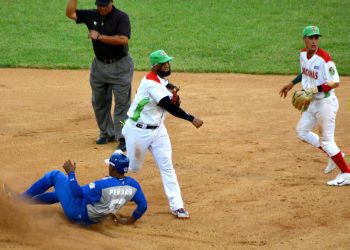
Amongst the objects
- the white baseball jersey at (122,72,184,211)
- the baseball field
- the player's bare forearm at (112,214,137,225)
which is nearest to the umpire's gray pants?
the baseball field

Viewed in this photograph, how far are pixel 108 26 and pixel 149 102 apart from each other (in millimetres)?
2877

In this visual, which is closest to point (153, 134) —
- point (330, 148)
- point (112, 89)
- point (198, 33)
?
point (330, 148)

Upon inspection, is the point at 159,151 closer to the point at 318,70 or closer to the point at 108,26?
the point at 318,70

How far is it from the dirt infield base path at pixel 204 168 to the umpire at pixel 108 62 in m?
0.47

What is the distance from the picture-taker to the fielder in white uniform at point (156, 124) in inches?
363

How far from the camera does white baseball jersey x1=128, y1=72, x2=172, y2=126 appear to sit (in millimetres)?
9234

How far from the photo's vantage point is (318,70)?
10.5 meters

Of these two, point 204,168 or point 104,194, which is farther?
point 204,168

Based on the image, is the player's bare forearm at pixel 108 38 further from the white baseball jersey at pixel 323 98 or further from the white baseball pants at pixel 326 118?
the white baseball pants at pixel 326 118

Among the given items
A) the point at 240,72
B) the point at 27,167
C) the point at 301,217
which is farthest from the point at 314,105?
the point at 240,72

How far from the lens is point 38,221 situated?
28.5 ft

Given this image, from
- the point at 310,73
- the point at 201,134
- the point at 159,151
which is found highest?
the point at 310,73

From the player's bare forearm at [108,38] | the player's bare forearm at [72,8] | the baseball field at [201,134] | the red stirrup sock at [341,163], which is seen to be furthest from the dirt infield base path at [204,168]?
the player's bare forearm at [72,8]

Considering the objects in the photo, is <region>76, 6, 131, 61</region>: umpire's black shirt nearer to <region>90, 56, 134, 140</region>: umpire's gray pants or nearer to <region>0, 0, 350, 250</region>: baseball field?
<region>90, 56, 134, 140</region>: umpire's gray pants
